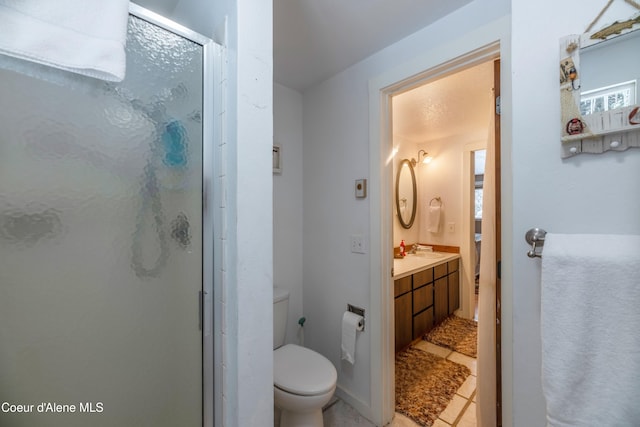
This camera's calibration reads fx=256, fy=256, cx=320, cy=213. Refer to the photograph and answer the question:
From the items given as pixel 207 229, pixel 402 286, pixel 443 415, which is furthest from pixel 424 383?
pixel 207 229

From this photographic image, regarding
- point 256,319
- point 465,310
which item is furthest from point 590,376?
point 465,310

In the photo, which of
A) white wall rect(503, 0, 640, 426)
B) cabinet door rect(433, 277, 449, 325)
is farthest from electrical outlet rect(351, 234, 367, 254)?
cabinet door rect(433, 277, 449, 325)

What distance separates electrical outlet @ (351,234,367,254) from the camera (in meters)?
1.58

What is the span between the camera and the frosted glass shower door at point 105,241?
1.98 feet

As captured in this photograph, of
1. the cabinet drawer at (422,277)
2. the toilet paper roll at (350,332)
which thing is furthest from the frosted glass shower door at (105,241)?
the cabinet drawer at (422,277)

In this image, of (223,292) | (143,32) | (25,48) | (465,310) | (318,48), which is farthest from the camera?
(465,310)

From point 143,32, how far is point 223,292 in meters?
0.84

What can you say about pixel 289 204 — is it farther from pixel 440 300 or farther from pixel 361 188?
pixel 440 300

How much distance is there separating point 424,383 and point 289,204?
5.41 feet

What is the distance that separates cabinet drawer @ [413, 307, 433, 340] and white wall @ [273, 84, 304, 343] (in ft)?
3.61

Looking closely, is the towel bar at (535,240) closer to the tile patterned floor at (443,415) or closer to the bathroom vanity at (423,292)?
the bathroom vanity at (423,292)

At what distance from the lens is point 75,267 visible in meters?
0.66

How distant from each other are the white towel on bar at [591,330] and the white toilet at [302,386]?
0.91m

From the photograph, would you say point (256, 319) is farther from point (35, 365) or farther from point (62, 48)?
point (62, 48)
